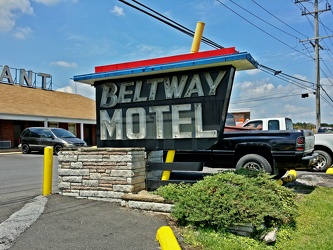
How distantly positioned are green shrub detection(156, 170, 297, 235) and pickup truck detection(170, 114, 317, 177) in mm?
2619

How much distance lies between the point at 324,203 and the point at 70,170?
207 inches

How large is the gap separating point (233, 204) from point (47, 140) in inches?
666

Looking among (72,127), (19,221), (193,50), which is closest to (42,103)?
(72,127)

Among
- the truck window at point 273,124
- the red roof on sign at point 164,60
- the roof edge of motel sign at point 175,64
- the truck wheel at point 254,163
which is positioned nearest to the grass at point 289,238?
the truck wheel at point 254,163

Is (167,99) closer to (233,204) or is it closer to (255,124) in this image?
(233,204)

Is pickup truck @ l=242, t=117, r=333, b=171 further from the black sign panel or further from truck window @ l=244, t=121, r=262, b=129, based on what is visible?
the black sign panel

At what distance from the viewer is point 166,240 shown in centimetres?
402

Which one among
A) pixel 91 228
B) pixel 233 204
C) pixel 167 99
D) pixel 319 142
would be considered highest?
pixel 167 99

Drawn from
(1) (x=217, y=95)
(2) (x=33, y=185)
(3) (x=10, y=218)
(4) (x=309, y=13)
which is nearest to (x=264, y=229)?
(1) (x=217, y=95)

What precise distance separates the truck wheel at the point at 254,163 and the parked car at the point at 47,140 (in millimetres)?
12696

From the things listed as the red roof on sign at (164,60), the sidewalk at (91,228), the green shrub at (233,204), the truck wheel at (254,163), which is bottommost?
the sidewalk at (91,228)

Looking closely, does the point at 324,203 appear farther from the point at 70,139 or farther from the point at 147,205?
the point at 70,139

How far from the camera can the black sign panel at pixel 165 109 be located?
607 centimetres

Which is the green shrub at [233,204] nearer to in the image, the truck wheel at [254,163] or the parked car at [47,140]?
the truck wheel at [254,163]
